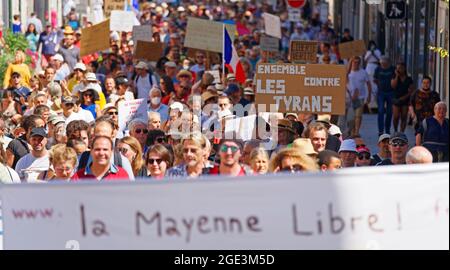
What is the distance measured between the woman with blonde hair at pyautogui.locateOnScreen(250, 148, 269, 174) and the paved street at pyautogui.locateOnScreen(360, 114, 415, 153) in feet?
34.5

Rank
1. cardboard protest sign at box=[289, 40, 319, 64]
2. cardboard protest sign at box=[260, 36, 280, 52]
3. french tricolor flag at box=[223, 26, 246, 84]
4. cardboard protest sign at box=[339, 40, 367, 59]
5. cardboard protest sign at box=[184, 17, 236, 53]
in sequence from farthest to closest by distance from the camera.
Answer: cardboard protest sign at box=[260, 36, 280, 52], cardboard protest sign at box=[339, 40, 367, 59], cardboard protest sign at box=[184, 17, 236, 53], french tricolor flag at box=[223, 26, 246, 84], cardboard protest sign at box=[289, 40, 319, 64]

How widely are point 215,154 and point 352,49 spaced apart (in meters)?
13.9

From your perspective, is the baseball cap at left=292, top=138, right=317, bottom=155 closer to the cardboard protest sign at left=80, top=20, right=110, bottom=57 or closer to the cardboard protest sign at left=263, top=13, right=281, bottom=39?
the cardboard protest sign at left=80, top=20, right=110, bottom=57

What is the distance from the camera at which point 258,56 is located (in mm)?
31000

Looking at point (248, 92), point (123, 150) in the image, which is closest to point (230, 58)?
point (248, 92)

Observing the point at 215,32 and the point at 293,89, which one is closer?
the point at 293,89

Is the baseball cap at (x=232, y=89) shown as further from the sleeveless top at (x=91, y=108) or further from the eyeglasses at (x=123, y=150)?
the eyeglasses at (x=123, y=150)

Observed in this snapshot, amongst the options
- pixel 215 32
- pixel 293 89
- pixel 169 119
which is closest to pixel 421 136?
pixel 293 89

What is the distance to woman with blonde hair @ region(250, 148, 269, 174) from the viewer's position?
10125 mm

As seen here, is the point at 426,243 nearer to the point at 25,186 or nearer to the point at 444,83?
the point at 25,186

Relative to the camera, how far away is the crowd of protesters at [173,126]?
1042 cm

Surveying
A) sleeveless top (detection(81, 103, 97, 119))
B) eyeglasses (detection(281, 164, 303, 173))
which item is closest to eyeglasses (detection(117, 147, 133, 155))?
eyeglasses (detection(281, 164, 303, 173))

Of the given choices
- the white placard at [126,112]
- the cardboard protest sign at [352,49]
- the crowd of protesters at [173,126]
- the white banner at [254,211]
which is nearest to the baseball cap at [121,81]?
the crowd of protesters at [173,126]
